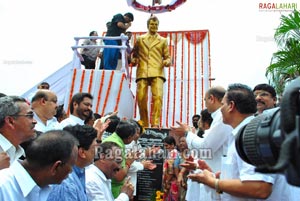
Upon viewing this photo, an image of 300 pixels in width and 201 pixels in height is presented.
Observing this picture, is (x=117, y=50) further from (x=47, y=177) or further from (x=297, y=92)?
(x=297, y=92)

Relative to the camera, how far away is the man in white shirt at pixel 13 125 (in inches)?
96.0

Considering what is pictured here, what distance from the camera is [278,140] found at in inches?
34.3

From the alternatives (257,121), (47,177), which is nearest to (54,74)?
(47,177)

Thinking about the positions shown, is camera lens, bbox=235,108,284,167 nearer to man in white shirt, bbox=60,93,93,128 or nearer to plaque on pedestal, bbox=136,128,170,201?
man in white shirt, bbox=60,93,93,128

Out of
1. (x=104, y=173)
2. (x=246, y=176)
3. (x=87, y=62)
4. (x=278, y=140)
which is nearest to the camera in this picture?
(x=278, y=140)

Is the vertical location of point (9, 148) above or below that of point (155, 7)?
below

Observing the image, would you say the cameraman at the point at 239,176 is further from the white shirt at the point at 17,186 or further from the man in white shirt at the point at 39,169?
the white shirt at the point at 17,186

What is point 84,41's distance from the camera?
7.89 meters

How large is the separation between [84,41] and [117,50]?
95cm

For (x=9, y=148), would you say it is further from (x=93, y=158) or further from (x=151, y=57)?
(x=151, y=57)

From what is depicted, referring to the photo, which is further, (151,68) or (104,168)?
(151,68)

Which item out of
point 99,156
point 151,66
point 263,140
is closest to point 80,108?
point 99,156

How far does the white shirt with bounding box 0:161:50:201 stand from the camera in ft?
5.69

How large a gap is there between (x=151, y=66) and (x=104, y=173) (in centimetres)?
441
